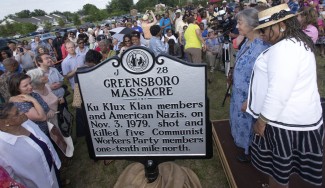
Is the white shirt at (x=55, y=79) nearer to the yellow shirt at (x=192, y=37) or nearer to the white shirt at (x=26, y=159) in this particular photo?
the white shirt at (x=26, y=159)

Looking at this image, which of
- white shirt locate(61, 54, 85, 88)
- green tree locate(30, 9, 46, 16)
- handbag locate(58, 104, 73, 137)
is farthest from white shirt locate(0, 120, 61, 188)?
green tree locate(30, 9, 46, 16)

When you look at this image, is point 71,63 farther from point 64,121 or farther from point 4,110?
point 4,110

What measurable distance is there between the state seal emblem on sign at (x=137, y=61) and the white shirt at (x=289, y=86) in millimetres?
894

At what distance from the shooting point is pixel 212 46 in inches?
309

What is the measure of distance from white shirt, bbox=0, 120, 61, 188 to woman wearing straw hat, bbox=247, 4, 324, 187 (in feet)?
6.64

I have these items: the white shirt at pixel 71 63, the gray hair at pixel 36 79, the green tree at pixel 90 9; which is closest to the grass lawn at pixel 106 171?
the gray hair at pixel 36 79

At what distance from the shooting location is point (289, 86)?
1680 millimetres

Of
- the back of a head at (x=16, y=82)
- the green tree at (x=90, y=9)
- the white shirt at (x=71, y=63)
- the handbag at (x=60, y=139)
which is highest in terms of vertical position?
the green tree at (x=90, y=9)

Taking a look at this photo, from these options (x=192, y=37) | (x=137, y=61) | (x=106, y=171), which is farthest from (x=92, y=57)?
(x=192, y=37)

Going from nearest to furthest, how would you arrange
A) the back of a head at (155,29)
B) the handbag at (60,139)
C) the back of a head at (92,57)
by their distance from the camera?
the handbag at (60,139) → the back of a head at (92,57) → the back of a head at (155,29)

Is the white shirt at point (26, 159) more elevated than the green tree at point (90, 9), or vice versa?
the green tree at point (90, 9)

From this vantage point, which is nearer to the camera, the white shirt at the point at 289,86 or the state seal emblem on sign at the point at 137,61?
the white shirt at the point at 289,86

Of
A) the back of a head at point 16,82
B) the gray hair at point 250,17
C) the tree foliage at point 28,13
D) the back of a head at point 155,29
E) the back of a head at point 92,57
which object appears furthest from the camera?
the tree foliage at point 28,13

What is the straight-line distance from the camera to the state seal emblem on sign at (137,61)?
1.87 m
